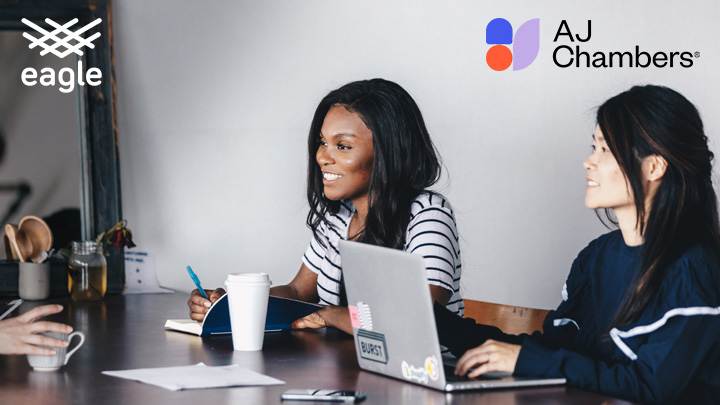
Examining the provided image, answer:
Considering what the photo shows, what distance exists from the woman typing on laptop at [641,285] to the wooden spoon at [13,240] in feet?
5.38

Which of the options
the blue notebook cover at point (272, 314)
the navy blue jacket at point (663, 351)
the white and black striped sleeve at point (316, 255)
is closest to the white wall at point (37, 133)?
the white and black striped sleeve at point (316, 255)

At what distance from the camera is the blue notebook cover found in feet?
5.87

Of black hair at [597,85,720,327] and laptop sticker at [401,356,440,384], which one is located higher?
black hair at [597,85,720,327]

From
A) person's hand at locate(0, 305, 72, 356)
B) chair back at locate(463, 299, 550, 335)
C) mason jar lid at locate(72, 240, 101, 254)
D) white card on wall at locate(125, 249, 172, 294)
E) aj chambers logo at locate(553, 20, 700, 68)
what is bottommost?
chair back at locate(463, 299, 550, 335)

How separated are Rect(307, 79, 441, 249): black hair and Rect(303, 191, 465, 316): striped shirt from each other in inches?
1.4

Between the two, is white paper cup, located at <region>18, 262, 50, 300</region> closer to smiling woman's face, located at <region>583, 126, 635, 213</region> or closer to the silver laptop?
the silver laptop

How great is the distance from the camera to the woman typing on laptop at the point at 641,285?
1.31 meters

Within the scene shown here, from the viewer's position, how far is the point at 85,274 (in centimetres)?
257

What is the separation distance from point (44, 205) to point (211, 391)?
5.98ft

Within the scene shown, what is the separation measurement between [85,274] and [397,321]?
1524mm

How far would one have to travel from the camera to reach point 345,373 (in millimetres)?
1423

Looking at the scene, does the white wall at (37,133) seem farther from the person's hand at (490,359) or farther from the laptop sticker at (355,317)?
the person's hand at (490,359)

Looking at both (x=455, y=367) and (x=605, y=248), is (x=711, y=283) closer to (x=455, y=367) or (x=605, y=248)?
(x=605, y=248)

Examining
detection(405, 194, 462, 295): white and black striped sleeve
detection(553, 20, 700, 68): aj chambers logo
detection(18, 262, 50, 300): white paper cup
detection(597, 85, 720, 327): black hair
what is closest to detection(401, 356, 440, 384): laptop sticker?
detection(597, 85, 720, 327): black hair
